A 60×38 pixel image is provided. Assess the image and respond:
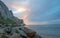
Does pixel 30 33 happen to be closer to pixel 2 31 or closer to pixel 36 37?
pixel 36 37

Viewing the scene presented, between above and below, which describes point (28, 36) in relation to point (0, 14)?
below

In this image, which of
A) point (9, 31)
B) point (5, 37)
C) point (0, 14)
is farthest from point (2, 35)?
point (0, 14)

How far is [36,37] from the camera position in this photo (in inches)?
1590

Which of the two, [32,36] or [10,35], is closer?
[10,35]

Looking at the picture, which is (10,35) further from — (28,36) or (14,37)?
(28,36)

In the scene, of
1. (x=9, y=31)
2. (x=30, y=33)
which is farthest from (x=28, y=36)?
(x=9, y=31)

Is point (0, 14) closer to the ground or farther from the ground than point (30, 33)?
farther from the ground

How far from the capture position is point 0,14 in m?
94.9

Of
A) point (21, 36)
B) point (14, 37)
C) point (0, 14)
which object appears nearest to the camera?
point (14, 37)

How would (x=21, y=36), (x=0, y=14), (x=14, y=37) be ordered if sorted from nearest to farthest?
(x=14, y=37) < (x=21, y=36) < (x=0, y=14)

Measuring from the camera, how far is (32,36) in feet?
130

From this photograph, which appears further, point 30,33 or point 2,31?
point 30,33

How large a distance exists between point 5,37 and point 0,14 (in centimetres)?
6057

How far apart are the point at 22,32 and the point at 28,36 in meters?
1.58
